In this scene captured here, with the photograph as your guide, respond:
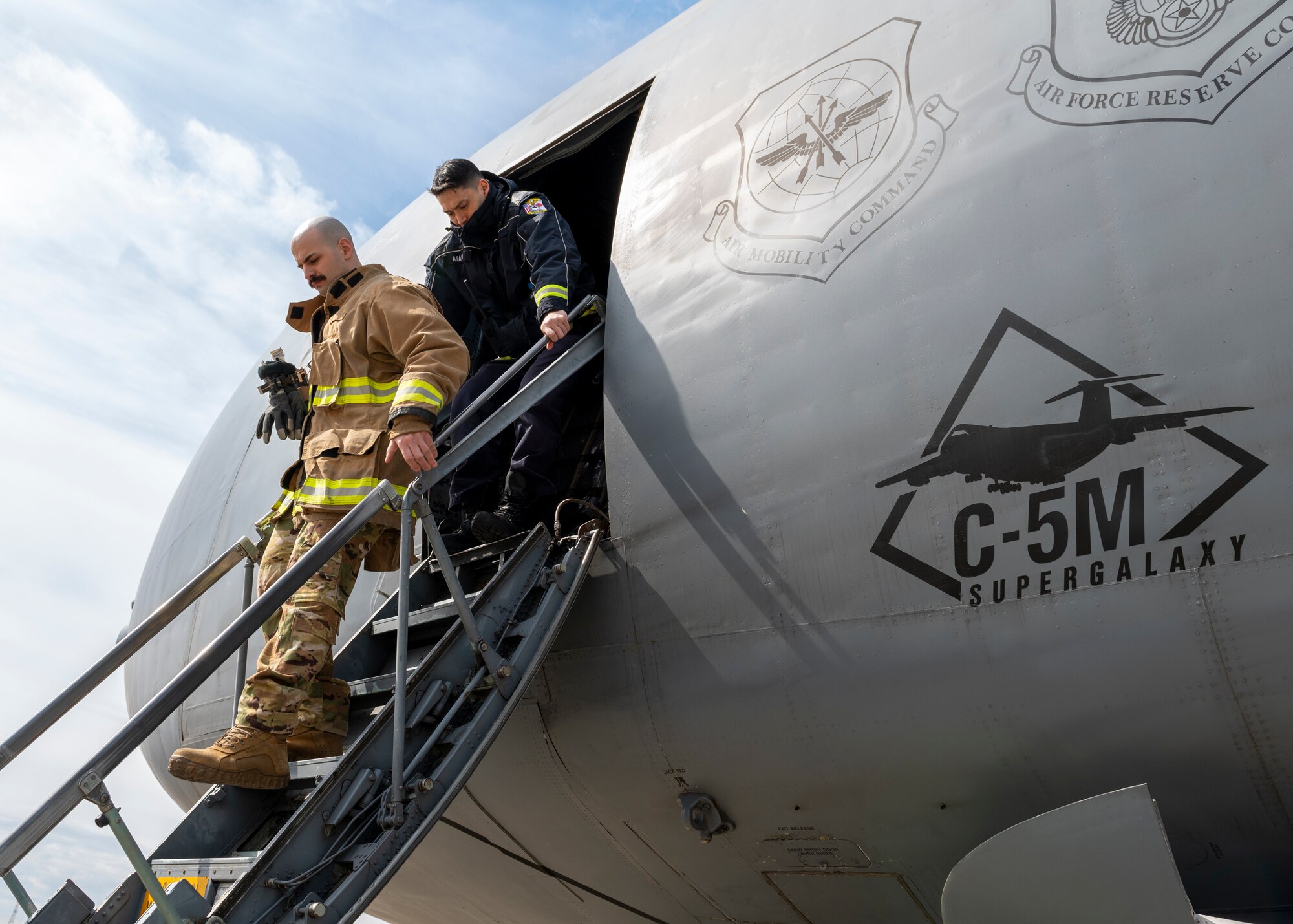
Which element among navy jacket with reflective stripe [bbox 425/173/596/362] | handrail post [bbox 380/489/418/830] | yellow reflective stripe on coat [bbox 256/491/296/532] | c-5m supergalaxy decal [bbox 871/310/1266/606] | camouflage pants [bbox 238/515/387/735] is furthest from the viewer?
navy jacket with reflective stripe [bbox 425/173/596/362]

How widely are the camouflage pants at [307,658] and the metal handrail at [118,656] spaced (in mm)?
708

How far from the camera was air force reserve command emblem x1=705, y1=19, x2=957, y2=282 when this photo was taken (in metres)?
3.91

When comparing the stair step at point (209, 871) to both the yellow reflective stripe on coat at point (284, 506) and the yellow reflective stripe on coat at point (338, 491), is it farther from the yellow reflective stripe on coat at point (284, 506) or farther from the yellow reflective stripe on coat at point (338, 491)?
the yellow reflective stripe on coat at point (284, 506)

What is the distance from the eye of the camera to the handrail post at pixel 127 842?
3.21 metres

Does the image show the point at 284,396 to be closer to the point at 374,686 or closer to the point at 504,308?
the point at 504,308

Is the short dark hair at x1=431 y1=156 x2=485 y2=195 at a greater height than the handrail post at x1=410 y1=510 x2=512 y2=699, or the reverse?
the short dark hair at x1=431 y1=156 x2=485 y2=195

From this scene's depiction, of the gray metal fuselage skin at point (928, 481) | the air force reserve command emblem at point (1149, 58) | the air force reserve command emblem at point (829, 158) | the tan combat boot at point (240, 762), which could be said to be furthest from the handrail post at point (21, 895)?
the air force reserve command emblem at point (1149, 58)

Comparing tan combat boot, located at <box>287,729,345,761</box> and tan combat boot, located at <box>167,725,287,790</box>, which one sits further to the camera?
tan combat boot, located at <box>287,729,345,761</box>

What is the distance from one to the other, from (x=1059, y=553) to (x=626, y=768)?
2069 mm

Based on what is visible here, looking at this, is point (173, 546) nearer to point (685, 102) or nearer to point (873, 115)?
point (685, 102)

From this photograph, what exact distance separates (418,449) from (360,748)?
116cm

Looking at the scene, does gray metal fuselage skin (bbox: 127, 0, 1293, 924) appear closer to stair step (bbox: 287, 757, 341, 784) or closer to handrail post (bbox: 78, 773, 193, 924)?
stair step (bbox: 287, 757, 341, 784)

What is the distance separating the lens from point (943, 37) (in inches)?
158

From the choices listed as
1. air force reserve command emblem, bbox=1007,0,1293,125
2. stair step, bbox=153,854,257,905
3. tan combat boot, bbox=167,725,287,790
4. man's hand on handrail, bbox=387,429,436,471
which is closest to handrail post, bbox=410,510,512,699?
man's hand on handrail, bbox=387,429,436,471
